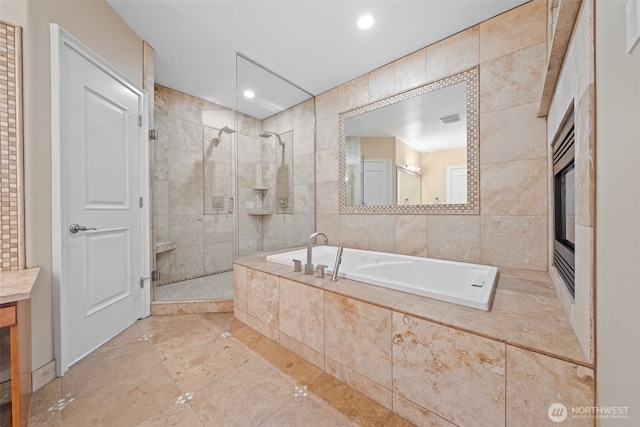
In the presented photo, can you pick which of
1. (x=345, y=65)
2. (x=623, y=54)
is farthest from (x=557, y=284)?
(x=345, y=65)

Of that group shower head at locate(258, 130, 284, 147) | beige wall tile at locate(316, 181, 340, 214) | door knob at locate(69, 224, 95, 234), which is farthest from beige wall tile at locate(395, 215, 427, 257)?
door knob at locate(69, 224, 95, 234)

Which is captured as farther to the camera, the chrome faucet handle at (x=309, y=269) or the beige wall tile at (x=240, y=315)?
the beige wall tile at (x=240, y=315)

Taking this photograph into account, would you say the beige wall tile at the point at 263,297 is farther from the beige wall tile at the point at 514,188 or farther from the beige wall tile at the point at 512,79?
the beige wall tile at the point at 512,79

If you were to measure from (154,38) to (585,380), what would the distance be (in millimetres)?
3449

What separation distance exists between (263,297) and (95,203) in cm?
139

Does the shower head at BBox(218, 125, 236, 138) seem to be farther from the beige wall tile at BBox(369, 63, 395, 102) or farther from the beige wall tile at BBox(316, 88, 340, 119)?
the beige wall tile at BBox(369, 63, 395, 102)

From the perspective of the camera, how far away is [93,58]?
1693 millimetres

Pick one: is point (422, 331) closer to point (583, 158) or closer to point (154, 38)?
point (583, 158)

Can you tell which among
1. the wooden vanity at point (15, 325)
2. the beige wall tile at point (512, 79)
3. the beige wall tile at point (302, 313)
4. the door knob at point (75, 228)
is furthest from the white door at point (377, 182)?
the wooden vanity at point (15, 325)

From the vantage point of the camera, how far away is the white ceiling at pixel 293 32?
5.91ft

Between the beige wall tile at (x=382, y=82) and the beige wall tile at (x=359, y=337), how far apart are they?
7.02ft

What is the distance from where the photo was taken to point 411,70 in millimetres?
2334

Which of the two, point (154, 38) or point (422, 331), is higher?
point (154, 38)

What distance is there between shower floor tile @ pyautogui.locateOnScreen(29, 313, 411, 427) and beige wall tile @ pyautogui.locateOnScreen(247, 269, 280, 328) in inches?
6.9
